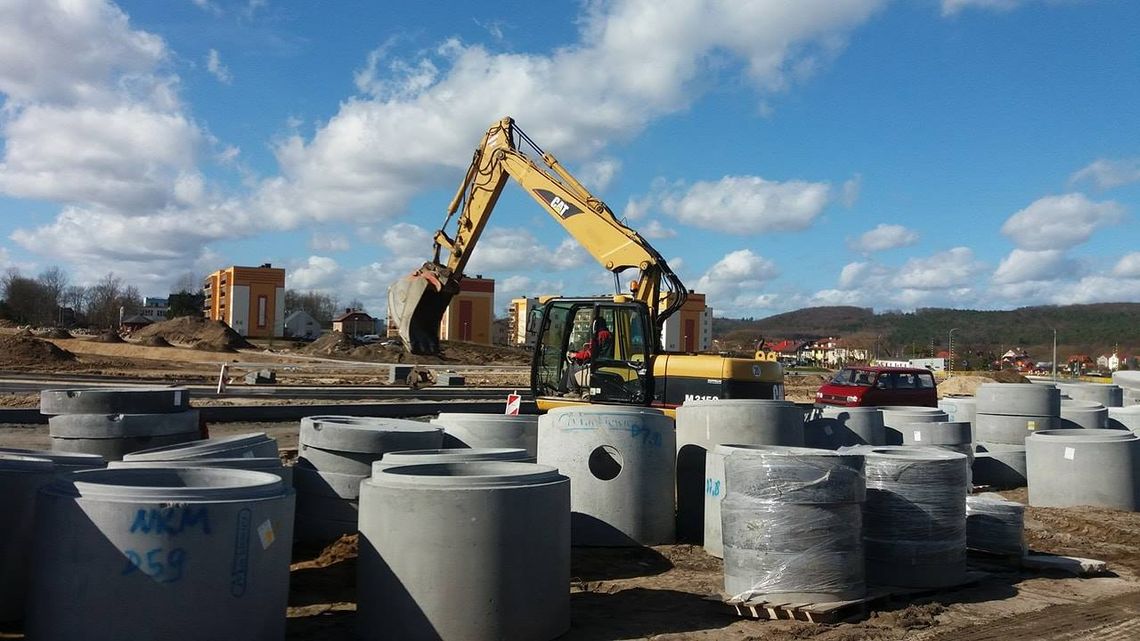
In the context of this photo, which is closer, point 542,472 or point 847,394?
point 542,472

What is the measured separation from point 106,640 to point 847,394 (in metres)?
17.3

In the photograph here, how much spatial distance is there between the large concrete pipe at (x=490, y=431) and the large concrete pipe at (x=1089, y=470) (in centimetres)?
609

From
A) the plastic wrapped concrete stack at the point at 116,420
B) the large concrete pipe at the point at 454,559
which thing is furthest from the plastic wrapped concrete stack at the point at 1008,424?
the plastic wrapped concrete stack at the point at 116,420

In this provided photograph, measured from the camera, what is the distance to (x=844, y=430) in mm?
10750

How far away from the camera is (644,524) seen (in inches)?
310

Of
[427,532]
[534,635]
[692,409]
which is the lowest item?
[534,635]

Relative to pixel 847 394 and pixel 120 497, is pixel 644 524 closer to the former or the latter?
pixel 120 497

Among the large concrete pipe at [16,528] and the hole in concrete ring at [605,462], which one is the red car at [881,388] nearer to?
the hole in concrete ring at [605,462]

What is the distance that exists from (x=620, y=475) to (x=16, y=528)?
4327 mm

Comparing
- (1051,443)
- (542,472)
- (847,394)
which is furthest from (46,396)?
(847,394)

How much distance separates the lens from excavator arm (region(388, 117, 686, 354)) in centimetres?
1541

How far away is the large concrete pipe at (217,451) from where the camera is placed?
611 centimetres

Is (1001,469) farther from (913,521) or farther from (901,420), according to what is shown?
(913,521)

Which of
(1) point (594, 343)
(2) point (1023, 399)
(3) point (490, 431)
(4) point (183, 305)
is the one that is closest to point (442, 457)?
(3) point (490, 431)
